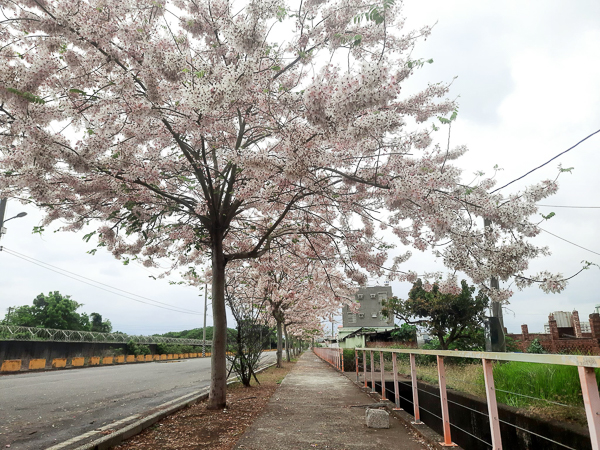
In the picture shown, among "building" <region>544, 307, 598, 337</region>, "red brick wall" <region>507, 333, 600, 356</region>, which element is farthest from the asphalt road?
"building" <region>544, 307, 598, 337</region>

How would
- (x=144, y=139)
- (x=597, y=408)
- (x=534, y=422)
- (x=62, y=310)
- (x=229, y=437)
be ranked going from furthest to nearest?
1. (x=62, y=310)
2. (x=144, y=139)
3. (x=229, y=437)
4. (x=534, y=422)
5. (x=597, y=408)

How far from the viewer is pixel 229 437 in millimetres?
5152

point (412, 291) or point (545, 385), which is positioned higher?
point (412, 291)

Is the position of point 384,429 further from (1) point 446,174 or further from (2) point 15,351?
(2) point 15,351

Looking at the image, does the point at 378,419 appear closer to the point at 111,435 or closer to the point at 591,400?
the point at 111,435

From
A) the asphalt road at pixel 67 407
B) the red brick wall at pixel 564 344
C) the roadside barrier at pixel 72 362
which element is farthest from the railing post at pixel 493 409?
the red brick wall at pixel 564 344

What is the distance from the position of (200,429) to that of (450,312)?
14590 millimetres

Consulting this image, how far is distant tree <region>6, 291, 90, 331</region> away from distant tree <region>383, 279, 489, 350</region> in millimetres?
40181

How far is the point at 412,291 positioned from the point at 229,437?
15.7 metres

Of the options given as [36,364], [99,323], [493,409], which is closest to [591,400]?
[493,409]

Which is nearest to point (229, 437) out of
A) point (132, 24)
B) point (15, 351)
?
point (132, 24)

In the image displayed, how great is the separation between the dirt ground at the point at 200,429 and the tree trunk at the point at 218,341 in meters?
0.27

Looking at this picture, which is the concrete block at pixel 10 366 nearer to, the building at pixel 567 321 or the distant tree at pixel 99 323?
the building at pixel 567 321

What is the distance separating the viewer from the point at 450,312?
17.6 m
